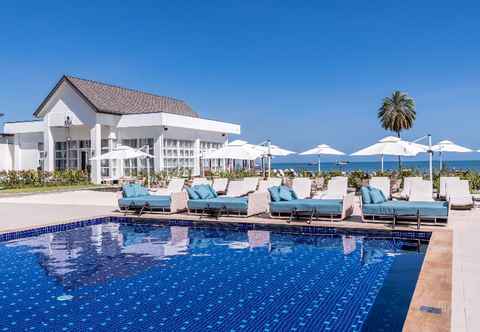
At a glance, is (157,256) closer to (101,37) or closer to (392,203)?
(392,203)

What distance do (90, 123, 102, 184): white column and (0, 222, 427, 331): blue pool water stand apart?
17151 millimetres

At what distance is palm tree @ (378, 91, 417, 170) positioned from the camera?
1447 inches

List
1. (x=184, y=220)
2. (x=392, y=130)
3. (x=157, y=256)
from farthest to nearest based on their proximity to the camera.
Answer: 1. (x=392, y=130)
2. (x=184, y=220)
3. (x=157, y=256)

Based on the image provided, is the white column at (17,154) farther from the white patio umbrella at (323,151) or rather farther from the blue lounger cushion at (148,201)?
the blue lounger cushion at (148,201)

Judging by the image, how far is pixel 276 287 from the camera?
6.46 meters

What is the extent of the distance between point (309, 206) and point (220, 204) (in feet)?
8.24

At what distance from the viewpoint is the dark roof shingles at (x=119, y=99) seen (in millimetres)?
28250

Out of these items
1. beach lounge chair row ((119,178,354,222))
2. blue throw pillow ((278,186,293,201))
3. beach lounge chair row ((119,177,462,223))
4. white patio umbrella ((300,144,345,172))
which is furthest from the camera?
white patio umbrella ((300,144,345,172))

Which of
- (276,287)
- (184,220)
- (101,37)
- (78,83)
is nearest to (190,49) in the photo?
(101,37)

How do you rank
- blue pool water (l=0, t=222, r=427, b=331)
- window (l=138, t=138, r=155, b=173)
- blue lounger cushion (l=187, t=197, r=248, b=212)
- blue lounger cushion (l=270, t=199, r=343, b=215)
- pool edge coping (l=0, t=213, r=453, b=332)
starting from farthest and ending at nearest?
window (l=138, t=138, r=155, b=173) → blue lounger cushion (l=187, t=197, r=248, b=212) → blue lounger cushion (l=270, t=199, r=343, b=215) → blue pool water (l=0, t=222, r=427, b=331) → pool edge coping (l=0, t=213, r=453, b=332)

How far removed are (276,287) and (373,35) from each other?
30.0 metres

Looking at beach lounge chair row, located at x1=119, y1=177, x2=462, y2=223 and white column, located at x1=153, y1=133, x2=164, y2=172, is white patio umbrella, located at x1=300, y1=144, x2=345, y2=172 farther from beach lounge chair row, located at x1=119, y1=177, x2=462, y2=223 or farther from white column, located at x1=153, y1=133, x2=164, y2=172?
white column, located at x1=153, y1=133, x2=164, y2=172

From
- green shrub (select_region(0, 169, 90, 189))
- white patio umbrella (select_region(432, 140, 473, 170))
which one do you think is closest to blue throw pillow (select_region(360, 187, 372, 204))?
white patio umbrella (select_region(432, 140, 473, 170))

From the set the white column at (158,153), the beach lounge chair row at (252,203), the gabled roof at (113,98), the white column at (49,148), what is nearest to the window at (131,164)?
the white column at (158,153)
